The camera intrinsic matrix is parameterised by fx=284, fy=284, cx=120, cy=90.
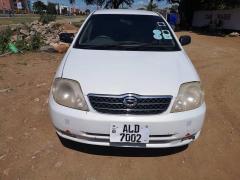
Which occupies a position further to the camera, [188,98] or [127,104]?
[188,98]

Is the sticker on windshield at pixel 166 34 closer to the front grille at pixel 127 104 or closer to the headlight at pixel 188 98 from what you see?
the headlight at pixel 188 98

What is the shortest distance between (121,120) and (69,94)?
2.09 feet

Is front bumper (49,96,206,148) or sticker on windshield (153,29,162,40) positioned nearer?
front bumper (49,96,206,148)

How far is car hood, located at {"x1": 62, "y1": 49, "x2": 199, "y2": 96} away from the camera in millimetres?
2947

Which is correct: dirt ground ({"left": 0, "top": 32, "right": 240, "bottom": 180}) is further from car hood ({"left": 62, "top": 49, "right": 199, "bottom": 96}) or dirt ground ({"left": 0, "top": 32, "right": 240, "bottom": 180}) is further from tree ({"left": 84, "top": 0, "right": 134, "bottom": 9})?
tree ({"left": 84, "top": 0, "right": 134, "bottom": 9})

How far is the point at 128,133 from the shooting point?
289cm

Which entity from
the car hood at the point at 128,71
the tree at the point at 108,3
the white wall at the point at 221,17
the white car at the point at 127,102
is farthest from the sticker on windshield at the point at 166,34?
the tree at the point at 108,3

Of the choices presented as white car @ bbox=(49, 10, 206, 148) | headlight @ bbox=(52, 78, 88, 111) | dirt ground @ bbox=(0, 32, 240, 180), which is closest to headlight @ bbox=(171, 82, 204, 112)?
white car @ bbox=(49, 10, 206, 148)

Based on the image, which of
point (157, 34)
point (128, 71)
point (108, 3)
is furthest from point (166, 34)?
point (108, 3)

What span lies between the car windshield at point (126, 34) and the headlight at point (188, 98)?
995 millimetres

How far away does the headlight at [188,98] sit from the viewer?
9.78ft

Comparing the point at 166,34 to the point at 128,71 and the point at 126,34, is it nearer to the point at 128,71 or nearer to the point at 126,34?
the point at 126,34

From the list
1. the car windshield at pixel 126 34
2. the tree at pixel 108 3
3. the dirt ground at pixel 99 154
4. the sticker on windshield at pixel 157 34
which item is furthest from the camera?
the tree at pixel 108 3

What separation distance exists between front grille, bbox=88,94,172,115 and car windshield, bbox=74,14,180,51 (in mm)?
1197
